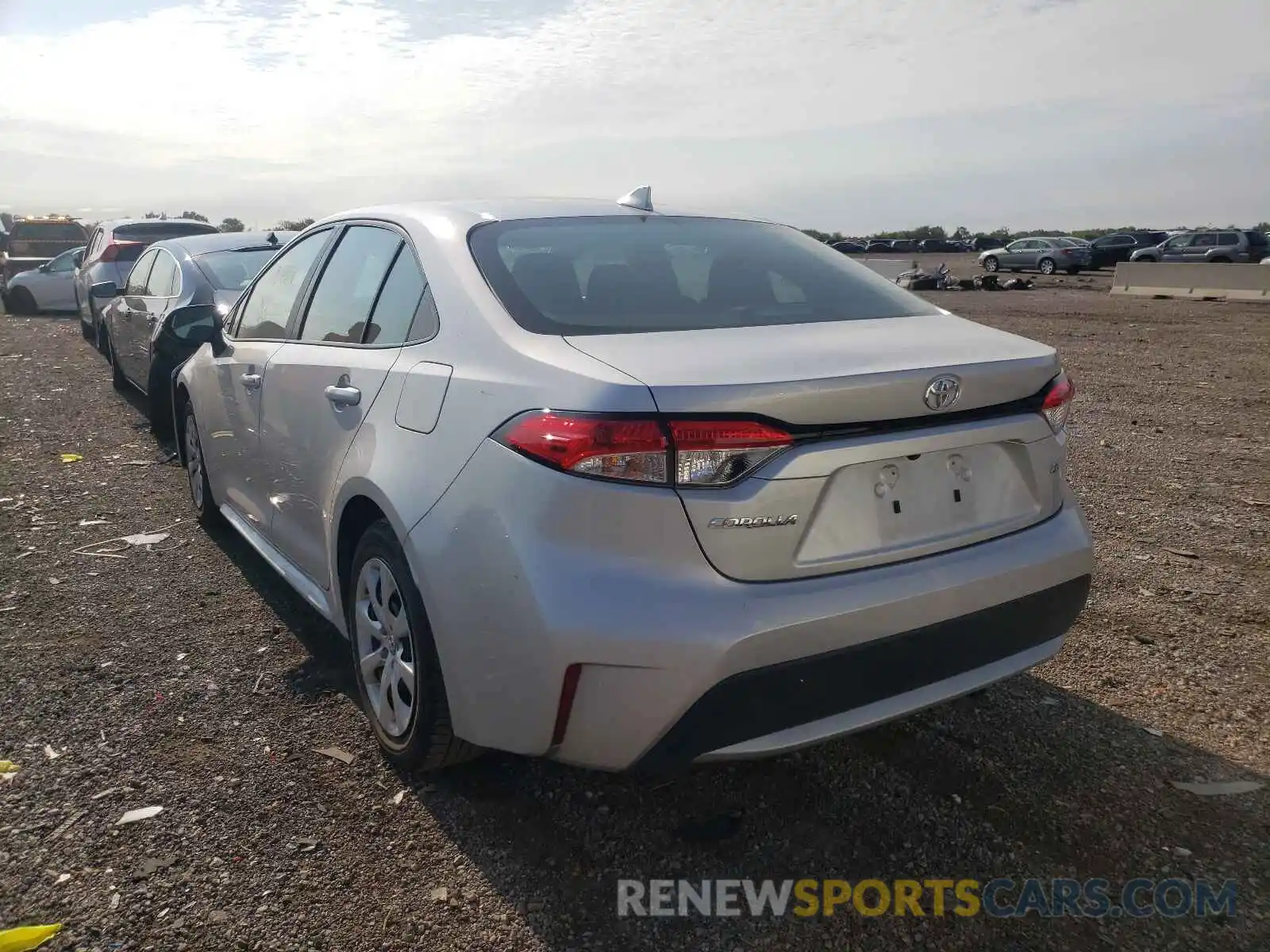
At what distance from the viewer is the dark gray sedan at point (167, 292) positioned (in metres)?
7.05

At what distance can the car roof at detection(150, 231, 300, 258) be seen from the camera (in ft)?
26.4

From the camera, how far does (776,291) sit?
3.03 m

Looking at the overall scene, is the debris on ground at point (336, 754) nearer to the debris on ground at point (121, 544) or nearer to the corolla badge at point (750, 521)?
the corolla badge at point (750, 521)

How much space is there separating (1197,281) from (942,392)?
974 inches

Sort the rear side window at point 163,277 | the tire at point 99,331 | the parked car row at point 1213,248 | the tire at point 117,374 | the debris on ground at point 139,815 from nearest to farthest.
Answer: the debris on ground at point 139,815 < the rear side window at point 163,277 < the tire at point 117,374 < the tire at point 99,331 < the parked car row at point 1213,248

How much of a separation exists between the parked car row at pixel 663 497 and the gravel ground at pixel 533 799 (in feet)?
1.13

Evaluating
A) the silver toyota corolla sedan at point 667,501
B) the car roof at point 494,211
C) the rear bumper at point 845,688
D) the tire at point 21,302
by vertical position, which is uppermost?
the car roof at point 494,211

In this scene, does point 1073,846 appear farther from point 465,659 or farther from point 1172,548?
point 1172,548

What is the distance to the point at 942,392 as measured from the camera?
2355 mm

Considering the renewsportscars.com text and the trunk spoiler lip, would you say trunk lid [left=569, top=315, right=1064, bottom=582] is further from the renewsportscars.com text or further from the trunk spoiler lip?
the renewsportscars.com text

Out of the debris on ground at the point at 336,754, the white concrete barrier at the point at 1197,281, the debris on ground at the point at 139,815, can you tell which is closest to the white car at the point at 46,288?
the debris on ground at the point at 336,754

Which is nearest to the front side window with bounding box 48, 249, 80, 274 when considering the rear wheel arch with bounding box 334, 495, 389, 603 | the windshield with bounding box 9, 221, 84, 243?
the windshield with bounding box 9, 221, 84, 243

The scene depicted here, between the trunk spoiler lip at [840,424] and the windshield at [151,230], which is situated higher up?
the windshield at [151,230]

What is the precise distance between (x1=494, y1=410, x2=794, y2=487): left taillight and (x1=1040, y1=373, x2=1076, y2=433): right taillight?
2.94ft
